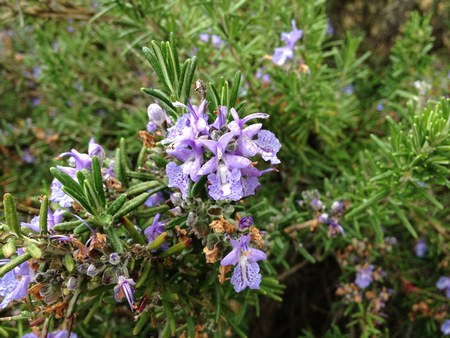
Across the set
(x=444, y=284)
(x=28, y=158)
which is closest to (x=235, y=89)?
(x=444, y=284)

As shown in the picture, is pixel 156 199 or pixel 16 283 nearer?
pixel 16 283

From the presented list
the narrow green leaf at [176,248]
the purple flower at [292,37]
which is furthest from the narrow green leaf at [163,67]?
the purple flower at [292,37]

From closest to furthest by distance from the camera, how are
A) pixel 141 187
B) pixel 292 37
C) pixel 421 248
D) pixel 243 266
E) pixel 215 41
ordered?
pixel 243 266 < pixel 141 187 < pixel 292 37 < pixel 421 248 < pixel 215 41

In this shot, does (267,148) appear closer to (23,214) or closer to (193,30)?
(23,214)

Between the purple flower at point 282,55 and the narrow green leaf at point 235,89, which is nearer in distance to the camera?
the narrow green leaf at point 235,89

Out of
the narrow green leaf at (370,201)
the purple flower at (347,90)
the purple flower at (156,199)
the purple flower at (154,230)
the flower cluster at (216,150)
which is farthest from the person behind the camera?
the purple flower at (347,90)

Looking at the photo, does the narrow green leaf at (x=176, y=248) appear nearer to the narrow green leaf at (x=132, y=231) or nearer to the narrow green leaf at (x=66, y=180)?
the narrow green leaf at (x=132, y=231)

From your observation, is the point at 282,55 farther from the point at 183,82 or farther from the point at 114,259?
the point at 114,259

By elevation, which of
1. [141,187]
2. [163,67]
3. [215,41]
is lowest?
[141,187]

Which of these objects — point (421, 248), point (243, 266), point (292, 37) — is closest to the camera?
point (243, 266)
